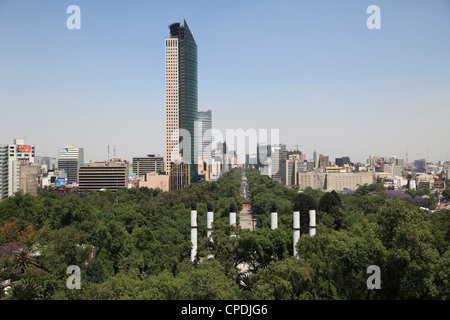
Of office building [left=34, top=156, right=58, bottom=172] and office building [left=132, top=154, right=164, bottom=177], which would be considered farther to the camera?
office building [left=34, top=156, right=58, bottom=172]

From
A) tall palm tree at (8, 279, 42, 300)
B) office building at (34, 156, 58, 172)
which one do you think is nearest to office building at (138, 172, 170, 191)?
tall palm tree at (8, 279, 42, 300)

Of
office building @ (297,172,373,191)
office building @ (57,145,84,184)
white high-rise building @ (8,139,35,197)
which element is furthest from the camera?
office building @ (57,145,84,184)

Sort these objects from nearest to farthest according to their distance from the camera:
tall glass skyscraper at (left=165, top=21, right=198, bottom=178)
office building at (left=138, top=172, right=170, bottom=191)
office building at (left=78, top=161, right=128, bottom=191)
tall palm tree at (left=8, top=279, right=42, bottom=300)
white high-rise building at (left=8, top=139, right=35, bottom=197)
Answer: tall palm tree at (left=8, top=279, right=42, bottom=300) < white high-rise building at (left=8, top=139, right=35, bottom=197) < office building at (left=78, top=161, right=128, bottom=191) < office building at (left=138, top=172, right=170, bottom=191) < tall glass skyscraper at (left=165, top=21, right=198, bottom=178)

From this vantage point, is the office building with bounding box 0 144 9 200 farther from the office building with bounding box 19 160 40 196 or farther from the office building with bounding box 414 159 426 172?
the office building with bounding box 414 159 426 172

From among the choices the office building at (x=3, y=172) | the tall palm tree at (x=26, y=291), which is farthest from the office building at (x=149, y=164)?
the tall palm tree at (x=26, y=291)

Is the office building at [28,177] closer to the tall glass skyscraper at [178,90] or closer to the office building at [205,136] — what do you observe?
the tall glass skyscraper at [178,90]
